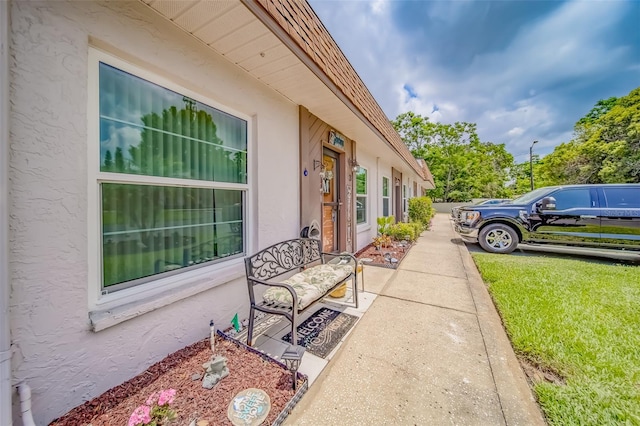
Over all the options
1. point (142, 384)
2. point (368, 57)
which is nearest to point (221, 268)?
point (142, 384)

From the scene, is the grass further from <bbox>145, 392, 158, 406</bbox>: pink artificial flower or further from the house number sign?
the house number sign

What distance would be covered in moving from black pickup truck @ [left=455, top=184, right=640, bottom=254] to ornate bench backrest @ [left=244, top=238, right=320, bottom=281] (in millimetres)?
5407

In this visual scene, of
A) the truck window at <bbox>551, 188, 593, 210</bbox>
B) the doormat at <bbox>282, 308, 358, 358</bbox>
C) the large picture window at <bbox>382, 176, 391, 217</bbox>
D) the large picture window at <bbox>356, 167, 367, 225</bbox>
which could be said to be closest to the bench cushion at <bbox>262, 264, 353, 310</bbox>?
the doormat at <bbox>282, 308, 358, 358</bbox>

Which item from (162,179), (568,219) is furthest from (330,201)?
(568,219)

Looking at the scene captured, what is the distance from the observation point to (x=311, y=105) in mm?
3453

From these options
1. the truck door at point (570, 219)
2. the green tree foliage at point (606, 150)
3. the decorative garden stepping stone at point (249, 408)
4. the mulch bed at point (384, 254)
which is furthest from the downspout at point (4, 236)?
the green tree foliage at point (606, 150)

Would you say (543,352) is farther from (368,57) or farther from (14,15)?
(368,57)

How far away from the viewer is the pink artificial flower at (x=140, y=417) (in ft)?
4.04

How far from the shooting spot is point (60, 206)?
1378 millimetres

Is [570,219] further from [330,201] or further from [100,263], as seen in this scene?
[100,263]

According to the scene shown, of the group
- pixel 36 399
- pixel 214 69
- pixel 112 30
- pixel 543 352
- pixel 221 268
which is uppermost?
pixel 214 69

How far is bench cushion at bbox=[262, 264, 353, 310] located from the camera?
6.87 ft

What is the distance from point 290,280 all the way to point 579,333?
117 inches

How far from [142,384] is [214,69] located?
2751mm
